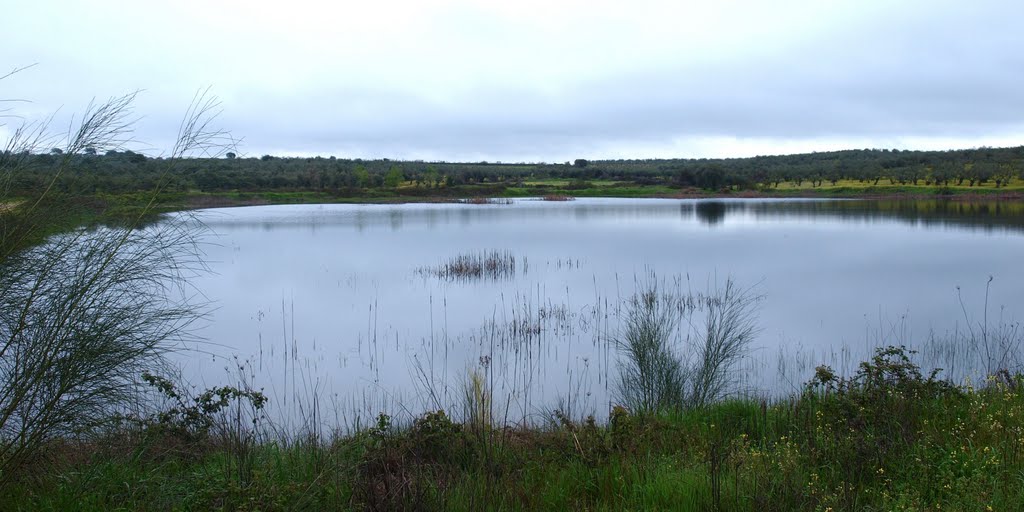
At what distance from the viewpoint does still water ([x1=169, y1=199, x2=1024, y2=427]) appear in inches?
341

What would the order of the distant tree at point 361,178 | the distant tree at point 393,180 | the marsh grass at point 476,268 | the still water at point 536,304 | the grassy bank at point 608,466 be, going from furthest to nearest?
the distant tree at point 393,180, the distant tree at point 361,178, the marsh grass at point 476,268, the still water at point 536,304, the grassy bank at point 608,466

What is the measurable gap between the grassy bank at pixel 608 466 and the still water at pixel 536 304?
1.62 metres

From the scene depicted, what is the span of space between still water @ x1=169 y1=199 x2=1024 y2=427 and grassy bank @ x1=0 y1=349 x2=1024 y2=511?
1.62 meters

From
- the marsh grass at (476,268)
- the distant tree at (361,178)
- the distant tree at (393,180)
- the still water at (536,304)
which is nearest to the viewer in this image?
the still water at (536,304)

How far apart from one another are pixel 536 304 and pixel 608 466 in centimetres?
913

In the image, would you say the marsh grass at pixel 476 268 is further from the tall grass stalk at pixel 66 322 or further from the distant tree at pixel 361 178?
the distant tree at pixel 361 178

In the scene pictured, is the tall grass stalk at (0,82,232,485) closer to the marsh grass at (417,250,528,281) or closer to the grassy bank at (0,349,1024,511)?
the grassy bank at (0,349,1024,511)

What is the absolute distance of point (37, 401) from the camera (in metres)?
3.97

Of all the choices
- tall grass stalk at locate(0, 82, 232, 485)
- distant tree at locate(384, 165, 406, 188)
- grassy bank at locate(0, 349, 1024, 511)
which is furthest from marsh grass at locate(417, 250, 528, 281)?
distant tree at locate(384, 165, 406, 188)

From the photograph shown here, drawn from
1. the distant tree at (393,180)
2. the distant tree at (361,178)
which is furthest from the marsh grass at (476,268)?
the distant tree at (393,180)

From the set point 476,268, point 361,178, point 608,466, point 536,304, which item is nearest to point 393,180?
point 361,178

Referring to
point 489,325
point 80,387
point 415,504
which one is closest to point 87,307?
point 80,387

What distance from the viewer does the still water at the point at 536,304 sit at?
8664 mm

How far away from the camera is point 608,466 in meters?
4.53
